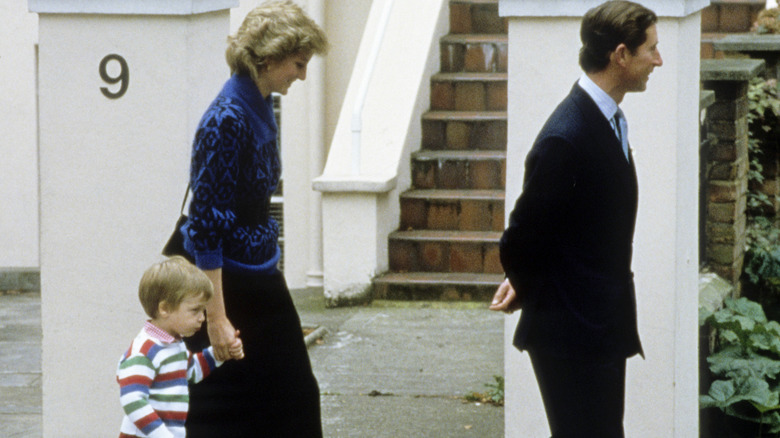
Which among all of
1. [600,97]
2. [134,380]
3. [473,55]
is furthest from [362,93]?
[134,380]

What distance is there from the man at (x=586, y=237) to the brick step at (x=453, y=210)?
5.11 m

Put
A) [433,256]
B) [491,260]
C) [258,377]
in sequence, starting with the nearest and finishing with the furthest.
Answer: [258,377] < [491,260] < [433,256]

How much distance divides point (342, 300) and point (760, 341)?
330 cm

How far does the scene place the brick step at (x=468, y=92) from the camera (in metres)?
10.1

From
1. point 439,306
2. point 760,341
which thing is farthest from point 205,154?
point 439,306

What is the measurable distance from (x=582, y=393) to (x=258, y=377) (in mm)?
1034

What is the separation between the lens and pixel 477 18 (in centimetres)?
1084

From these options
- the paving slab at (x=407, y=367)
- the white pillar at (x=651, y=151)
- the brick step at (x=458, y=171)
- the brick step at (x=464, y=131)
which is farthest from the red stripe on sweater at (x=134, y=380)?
the brick step at (x=464, y=131)

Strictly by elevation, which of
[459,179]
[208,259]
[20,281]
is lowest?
[20,281]

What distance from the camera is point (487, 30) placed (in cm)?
A: 1081

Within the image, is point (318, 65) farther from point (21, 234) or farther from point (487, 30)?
point (21, 234)

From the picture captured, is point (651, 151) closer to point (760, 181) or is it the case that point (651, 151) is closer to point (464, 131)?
point (760, 181)

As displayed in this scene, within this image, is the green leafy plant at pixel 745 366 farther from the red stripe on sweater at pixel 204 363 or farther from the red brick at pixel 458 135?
the red brick at pixel 458 135

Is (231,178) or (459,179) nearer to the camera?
(231,178)
